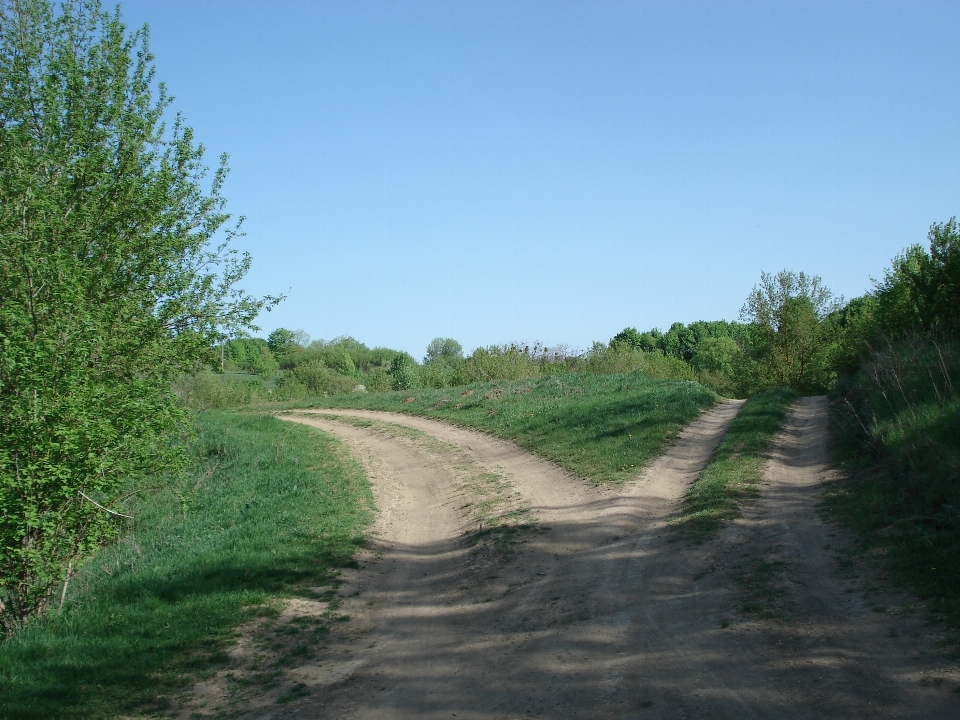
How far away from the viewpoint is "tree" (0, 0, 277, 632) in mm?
8758

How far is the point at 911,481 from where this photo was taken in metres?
8.86

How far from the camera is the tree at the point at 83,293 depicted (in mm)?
8758

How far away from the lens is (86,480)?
921cm

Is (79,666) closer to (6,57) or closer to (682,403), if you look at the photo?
(6,57)

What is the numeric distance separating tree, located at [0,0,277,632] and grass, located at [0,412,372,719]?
1.15 meters

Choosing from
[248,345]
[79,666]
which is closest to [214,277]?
[79,666]

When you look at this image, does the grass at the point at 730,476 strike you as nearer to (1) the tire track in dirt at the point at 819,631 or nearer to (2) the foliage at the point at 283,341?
(1) the tire track in dirt at the point at 819,631

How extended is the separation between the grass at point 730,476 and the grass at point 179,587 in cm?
521

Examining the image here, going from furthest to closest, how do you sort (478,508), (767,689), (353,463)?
(353,463) < (478,508) < (767,689)

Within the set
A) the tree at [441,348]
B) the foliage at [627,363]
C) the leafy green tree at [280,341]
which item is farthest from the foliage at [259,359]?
the foliage at [627,363]

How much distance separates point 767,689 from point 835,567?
2.74 metres

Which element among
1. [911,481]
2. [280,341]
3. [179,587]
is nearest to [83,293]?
[179,587]

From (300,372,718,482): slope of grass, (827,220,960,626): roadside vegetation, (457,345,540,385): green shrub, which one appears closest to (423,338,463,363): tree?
(457,345,540,385): green shrub

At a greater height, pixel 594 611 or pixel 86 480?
pixel 86 480
